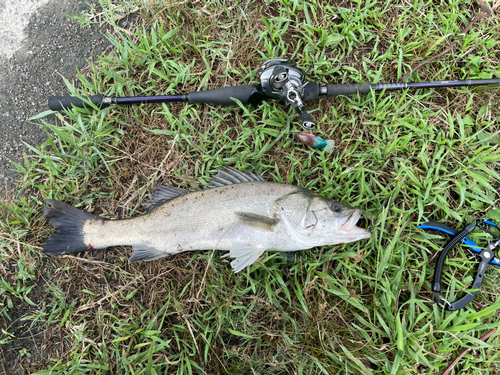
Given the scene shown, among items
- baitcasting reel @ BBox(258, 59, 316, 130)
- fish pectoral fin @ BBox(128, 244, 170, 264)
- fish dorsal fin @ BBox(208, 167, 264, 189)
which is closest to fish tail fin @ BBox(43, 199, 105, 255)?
fish pectoral fin @ BBox(128, 244, 170, 264)

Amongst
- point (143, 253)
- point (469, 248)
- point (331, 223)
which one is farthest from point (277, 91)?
point (469, 248)

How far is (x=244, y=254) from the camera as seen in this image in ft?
9.29

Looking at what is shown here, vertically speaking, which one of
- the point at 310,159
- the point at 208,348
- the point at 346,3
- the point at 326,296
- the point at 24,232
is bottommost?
the point at 208,348

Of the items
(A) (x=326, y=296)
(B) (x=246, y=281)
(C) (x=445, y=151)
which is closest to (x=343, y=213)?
(A) (x=326, y=296)

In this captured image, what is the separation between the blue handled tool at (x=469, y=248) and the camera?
2.84 metres

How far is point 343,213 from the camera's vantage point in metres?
2.70

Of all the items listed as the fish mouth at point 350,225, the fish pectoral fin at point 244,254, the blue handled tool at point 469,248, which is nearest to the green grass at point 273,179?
the blue handled tool at point 469,248

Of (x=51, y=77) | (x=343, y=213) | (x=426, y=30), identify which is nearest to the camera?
(x=343, y=213)

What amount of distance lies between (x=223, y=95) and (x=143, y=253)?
79.9 inches

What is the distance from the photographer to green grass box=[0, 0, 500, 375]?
291cm

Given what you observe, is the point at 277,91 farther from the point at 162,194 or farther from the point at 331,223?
the point at 162,194

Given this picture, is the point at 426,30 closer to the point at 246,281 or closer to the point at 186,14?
the point at 186,14

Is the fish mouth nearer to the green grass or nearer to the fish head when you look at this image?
the fish head

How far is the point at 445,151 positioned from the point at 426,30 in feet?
5.10
